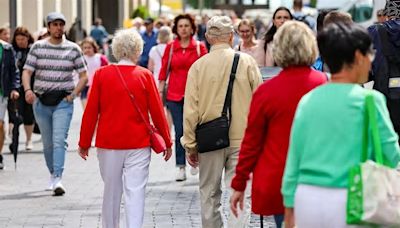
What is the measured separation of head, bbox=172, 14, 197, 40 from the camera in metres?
15.2

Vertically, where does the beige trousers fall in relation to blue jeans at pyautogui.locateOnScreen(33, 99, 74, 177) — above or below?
above

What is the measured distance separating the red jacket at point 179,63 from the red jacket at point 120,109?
16.7ft

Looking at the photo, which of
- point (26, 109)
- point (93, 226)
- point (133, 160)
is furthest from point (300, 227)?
point (26, 109)

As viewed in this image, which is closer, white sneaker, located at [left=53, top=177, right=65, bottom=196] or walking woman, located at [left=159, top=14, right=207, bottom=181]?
white sneaker, located at [left=53, top=177, right=65, bottom=196]

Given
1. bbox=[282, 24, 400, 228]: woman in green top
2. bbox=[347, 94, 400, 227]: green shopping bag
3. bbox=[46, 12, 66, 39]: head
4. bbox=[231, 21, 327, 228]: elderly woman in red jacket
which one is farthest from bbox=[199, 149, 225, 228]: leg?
bbox=[46, 12, 66, 39]: head

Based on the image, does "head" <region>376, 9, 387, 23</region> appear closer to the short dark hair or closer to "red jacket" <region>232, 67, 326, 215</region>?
"red jacket" <region>232, 67, 326, 215</region>

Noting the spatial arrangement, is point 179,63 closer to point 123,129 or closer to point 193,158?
point 123,129

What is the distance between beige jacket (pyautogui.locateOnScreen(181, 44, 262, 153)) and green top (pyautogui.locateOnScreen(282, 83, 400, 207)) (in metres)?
3.50

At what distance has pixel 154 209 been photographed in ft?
40.6

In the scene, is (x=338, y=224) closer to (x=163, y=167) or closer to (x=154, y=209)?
(x=154, y=209)

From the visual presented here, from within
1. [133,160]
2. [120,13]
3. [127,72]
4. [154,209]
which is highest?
[127,72]

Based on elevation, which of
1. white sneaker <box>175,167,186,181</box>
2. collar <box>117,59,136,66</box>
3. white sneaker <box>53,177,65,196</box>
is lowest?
white sneaker <box>175,167,186,181</box>

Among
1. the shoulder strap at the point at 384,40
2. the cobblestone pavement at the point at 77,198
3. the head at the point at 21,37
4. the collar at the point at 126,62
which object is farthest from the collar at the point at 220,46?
the head at the point at 21,37

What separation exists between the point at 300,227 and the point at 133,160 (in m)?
4.21
